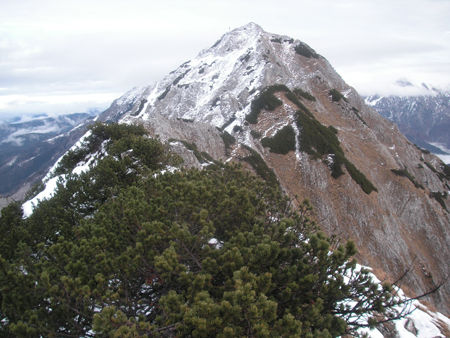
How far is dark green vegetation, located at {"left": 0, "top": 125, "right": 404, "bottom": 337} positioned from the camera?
5.41 metres

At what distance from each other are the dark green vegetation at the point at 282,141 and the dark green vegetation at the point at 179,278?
3617 centimetres

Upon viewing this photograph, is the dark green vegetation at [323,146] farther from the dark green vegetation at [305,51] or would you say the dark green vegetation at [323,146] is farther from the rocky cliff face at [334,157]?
the dark green vegetation at [305,51]

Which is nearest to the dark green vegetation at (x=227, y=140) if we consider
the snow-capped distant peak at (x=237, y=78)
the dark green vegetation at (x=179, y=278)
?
the snow-capped distant peak at (x=237, y=78)

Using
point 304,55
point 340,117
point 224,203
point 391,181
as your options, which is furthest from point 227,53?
point 224,203

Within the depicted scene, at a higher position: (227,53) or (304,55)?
(227,53)

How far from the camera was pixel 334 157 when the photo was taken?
44.4 metres

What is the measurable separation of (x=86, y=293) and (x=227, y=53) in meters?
112

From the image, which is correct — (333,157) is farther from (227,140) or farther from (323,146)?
(227,140)

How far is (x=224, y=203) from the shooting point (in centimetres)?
948

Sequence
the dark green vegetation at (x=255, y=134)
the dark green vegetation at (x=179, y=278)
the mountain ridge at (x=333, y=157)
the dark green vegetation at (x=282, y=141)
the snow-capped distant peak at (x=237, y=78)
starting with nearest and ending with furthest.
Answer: the dark green vegetation at (x=179, y=278) → the mountain ridge at (x=333, y=157) → the dark green vegetation at (x=282, y=141) → the dark green vegetation at (x=255, y=134) → the snow-capped distant peak at (x=237, y=78)

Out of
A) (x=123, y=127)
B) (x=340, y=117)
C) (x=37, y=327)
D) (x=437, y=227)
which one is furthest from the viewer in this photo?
(x=340, y=117)

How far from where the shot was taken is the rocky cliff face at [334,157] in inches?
1547

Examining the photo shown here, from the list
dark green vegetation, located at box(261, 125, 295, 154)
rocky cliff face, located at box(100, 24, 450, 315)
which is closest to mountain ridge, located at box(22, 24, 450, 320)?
rocky cliff face, located at box(100, 24, 450, 315)

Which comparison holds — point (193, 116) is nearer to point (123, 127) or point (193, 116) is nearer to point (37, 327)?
point (123, 127)
